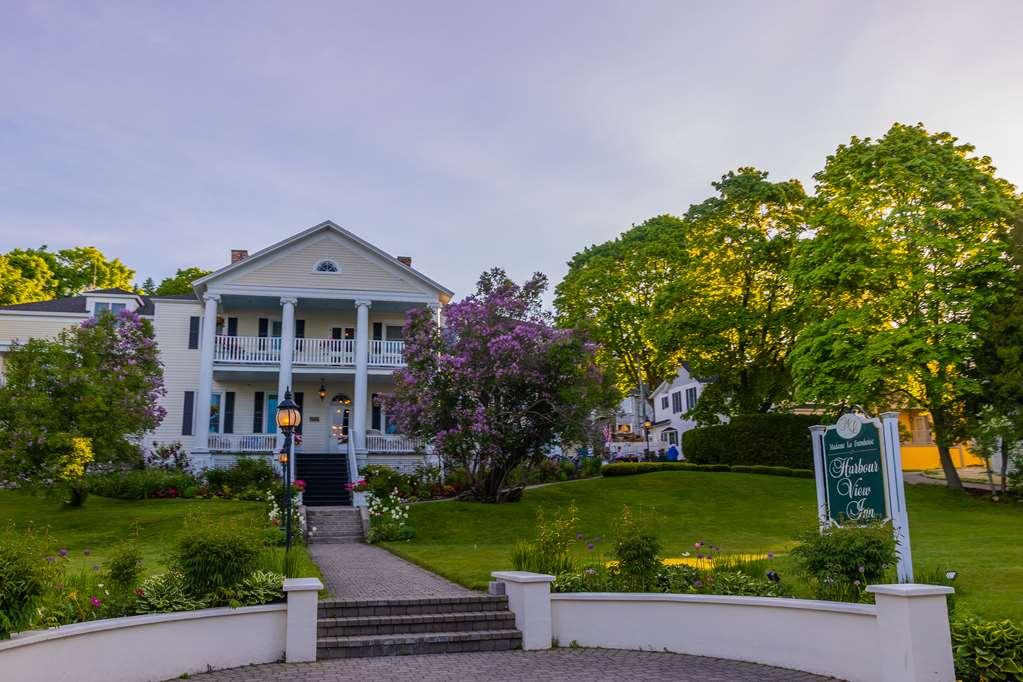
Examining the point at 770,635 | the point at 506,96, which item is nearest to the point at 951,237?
the point at 506,96

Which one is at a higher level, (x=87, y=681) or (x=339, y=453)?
(x=339, y=453)

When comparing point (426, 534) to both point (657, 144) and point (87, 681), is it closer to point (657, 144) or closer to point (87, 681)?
point (657, 144)

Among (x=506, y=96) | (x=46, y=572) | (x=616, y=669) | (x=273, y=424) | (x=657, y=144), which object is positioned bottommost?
(x=616, y=669)

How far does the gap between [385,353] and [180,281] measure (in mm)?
27517

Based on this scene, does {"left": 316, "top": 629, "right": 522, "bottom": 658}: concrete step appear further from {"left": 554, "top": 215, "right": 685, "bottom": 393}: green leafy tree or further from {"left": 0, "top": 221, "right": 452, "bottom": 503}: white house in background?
{"left": 554, "top": 215, "right": 685, "bottom": 393}: green leafy tree

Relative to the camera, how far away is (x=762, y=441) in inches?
1367

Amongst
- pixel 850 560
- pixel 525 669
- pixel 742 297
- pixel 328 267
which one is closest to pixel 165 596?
pixel 525 669

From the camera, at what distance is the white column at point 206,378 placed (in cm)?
2798

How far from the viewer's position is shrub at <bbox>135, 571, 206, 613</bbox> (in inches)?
360

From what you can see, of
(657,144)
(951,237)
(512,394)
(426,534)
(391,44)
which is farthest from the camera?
(951,237)

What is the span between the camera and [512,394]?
23.7 m

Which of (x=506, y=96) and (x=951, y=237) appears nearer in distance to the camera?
(x=506, y=96)

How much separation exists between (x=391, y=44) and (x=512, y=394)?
11.1 metres

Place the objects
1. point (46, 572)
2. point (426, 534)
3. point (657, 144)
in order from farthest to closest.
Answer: point (426, 534), point (657, 144), point (46, 572)
